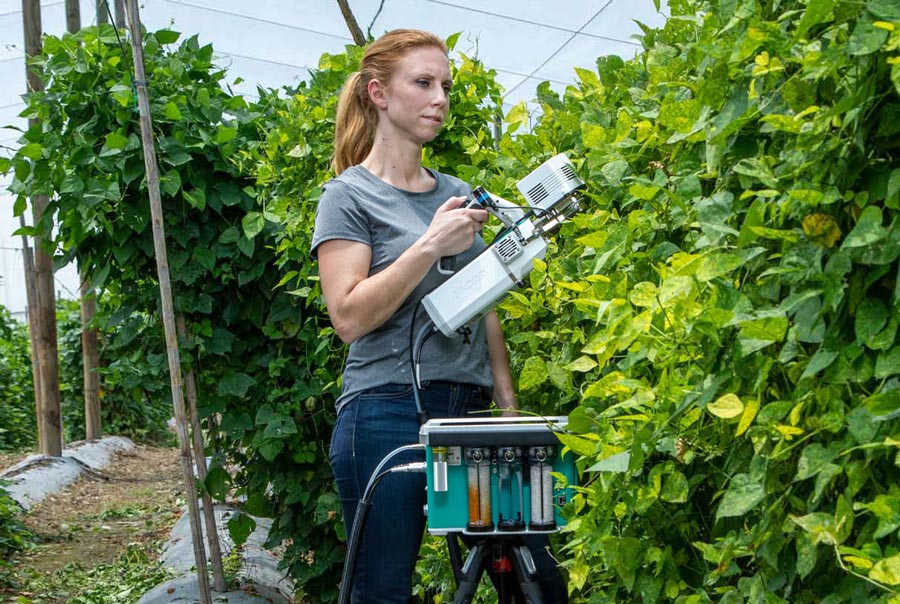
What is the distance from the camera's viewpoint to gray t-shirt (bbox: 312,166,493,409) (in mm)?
2082

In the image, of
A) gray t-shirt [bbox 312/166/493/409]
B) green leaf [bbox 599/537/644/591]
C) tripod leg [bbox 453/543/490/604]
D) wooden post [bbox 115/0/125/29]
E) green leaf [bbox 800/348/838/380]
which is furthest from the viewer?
wooden post [bbox 115/0/125/29]

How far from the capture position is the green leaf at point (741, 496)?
43.5 inches

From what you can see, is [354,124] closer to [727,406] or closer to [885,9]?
[727,406]

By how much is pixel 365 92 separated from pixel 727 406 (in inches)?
56.0

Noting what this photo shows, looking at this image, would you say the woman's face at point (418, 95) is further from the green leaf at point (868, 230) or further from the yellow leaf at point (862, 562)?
the yellow leaf at point (862, 562)

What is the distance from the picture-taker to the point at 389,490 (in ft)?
6.60

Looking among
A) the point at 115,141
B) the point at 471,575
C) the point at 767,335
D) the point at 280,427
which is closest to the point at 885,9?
the point at 767,335

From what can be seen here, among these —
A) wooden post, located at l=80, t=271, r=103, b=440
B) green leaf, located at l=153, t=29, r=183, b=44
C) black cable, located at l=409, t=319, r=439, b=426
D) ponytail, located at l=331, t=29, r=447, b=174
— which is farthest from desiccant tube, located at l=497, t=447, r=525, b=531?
wooden post, located at l=80, t=271, r=103, b=440

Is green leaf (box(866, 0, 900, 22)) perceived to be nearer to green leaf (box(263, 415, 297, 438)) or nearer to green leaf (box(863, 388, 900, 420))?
green leaf (box(863, 388, 900, 420))

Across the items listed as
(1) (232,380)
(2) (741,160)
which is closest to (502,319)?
(2) (741,160)

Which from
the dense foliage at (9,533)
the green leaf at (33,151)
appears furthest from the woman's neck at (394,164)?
the dense foliage at (9,533)

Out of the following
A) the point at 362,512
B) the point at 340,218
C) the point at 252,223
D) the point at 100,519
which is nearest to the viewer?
the point at 362,512

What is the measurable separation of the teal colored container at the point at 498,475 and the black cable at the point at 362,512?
0.53ft

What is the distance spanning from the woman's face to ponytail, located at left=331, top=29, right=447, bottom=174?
0.08 ft
